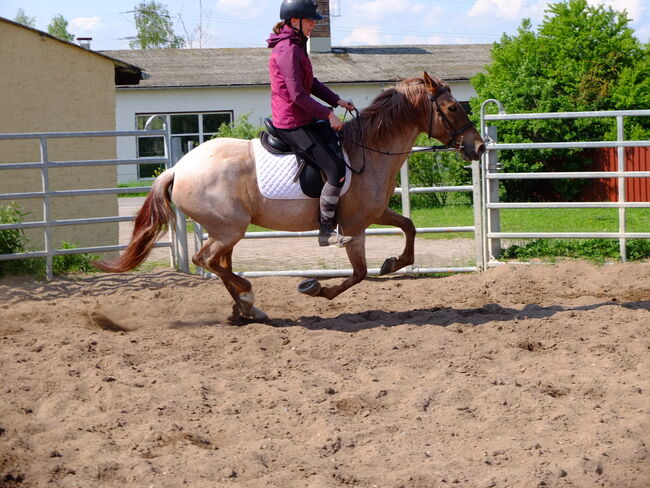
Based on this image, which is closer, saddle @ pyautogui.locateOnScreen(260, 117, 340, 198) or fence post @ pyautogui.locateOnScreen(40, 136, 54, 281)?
saddle @ pyautogui.locateOnScreen(260, 117, 340, 198)

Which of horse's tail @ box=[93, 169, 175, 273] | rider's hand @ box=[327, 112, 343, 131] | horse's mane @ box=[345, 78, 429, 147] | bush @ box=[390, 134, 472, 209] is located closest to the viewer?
rider's hand @ box=[327, 112, 343, 131]

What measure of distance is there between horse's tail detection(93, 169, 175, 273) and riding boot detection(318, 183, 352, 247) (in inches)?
52.8

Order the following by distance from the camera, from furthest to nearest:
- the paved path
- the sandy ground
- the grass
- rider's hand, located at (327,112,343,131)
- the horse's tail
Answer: the paved path
the grass
the horse's tail
rider's hand, located at (327,112,343,131)
the sandy ground

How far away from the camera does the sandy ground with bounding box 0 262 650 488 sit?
13.3 ft

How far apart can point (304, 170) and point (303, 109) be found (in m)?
0.52

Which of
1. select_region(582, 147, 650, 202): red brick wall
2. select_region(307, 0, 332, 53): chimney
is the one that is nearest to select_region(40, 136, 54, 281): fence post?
select_region(582, 147, 650, 202): red brick wall

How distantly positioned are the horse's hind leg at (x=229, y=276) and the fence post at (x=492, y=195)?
3435 millimetres

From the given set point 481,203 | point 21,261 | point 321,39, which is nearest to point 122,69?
point 21,261

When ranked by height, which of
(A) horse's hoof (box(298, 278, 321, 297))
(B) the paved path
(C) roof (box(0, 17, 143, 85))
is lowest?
(B) the paved path

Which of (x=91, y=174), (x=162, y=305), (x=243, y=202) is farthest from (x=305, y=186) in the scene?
(x=91, y=174)

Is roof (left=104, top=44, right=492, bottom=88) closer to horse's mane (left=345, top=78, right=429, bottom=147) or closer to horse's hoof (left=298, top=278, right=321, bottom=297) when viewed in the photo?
horse's mane (left=345, top=78, right=429, bottom=147)

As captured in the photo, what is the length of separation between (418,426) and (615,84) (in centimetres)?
1673

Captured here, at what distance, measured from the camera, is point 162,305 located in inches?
313

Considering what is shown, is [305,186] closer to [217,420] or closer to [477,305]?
[477,305]
